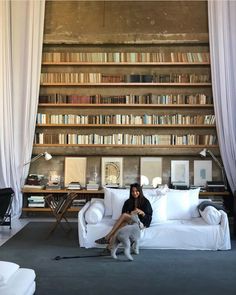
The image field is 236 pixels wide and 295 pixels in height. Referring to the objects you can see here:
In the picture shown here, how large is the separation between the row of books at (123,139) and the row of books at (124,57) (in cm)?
145

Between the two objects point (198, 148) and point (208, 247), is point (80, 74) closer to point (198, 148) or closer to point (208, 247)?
point (198, 148)

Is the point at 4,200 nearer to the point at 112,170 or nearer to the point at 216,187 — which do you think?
the point at 112,170

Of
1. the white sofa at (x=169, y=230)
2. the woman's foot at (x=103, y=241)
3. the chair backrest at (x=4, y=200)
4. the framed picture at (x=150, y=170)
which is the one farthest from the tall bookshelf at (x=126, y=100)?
the woman's foot at (x=103, y=241)

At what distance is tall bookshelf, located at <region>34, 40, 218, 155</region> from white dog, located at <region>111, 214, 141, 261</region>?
2.91 meters

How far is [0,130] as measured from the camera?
297 inches

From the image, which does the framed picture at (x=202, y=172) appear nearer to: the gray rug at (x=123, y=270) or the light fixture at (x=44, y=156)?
the gray rug at (x=123, y=270)

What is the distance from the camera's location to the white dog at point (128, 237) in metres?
4.92

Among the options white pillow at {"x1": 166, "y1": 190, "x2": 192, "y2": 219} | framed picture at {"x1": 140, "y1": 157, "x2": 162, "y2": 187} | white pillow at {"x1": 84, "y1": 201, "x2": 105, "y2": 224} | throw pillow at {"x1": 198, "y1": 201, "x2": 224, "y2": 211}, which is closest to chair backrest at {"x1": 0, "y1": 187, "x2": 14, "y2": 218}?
white pillow at {"x1": 84, "y1": 201, "x2": 105, "y2": 224}

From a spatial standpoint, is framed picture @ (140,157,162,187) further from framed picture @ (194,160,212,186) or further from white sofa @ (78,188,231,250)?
white sofa @ (78,188,231,250)

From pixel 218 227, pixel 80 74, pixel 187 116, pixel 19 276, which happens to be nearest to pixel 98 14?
pixel 80 74

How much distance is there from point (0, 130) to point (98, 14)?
295 centimetres

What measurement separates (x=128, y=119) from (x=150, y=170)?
109cm

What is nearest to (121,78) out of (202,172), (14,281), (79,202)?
(202,172)

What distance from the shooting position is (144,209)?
5.65 meters
